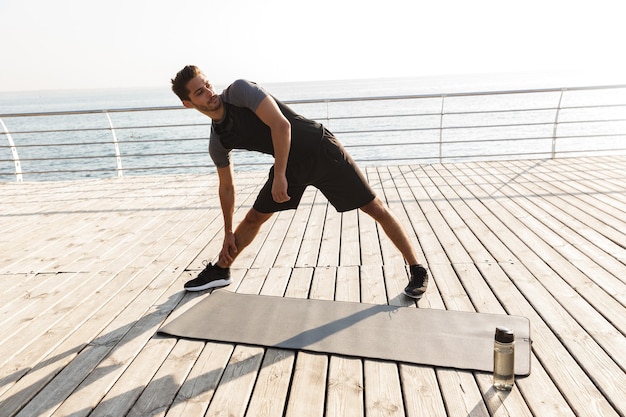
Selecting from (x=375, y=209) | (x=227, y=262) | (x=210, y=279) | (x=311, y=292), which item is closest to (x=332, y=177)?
(x=375, y=209)

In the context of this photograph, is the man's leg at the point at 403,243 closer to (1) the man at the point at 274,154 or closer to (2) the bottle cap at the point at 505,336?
(1) the man at the point at 274,154

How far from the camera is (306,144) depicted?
7.39ft

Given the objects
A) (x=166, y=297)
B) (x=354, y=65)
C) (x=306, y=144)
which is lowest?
(x=354, y=65)

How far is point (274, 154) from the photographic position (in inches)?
86.0

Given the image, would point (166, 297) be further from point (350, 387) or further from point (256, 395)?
point (350, 387)

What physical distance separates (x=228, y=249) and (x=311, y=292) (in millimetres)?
501

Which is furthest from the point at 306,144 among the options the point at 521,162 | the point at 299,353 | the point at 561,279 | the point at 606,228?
the point at 521,162

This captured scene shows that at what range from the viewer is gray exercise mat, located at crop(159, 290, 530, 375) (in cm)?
186

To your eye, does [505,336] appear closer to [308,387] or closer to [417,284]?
[308,387]

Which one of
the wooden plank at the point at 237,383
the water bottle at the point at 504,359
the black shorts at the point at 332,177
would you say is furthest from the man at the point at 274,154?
the water bottle at the point at 504,359

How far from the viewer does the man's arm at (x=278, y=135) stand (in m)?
2.03

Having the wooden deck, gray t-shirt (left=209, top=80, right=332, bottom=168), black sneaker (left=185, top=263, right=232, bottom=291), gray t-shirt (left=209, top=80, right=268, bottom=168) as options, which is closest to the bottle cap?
the wooden deck

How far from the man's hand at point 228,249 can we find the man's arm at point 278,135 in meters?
0.54

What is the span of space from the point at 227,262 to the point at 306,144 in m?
0.83
